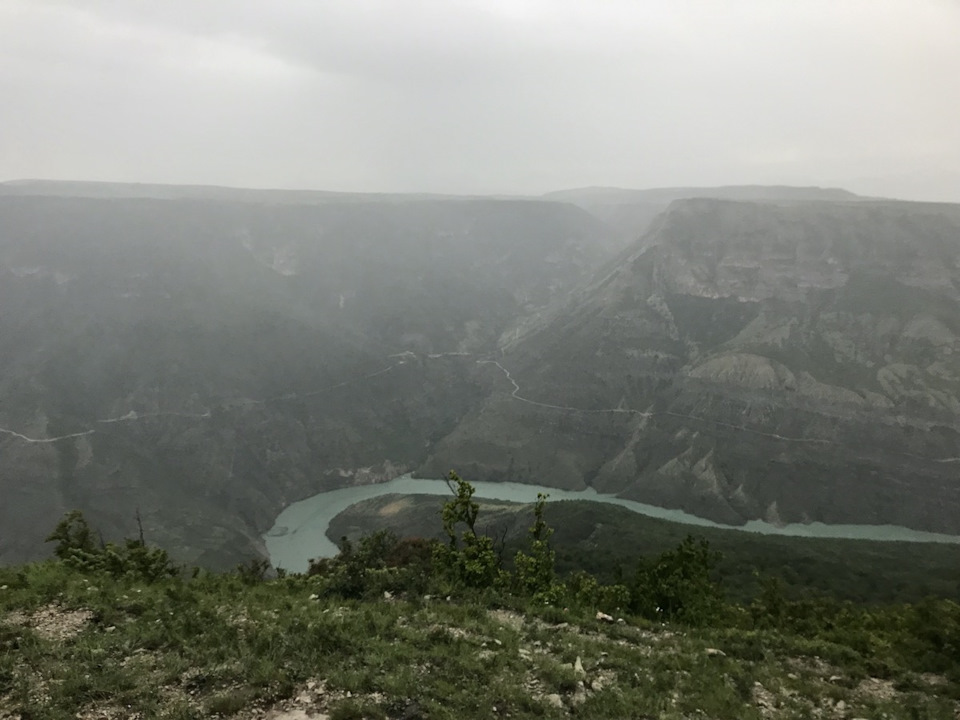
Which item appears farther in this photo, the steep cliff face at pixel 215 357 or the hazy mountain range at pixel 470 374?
the hazy mountain range at pixel 470 374

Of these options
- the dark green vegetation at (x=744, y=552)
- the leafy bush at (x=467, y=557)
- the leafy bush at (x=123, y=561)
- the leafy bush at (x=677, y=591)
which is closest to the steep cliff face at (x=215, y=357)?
the dark green vegetation at (x=744, y=552)

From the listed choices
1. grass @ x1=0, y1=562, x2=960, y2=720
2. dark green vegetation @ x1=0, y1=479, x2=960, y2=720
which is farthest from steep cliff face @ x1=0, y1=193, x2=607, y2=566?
grass @ x1=0, y1=562, x2=960, y2=720

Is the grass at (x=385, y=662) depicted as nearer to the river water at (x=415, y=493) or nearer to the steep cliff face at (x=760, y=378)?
the river water at (x=415, y=493)

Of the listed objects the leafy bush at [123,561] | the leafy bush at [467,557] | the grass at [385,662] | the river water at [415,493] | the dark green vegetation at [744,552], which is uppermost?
the grass at [385,662]

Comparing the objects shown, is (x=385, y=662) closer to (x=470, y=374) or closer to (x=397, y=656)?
(x=397, y=656)

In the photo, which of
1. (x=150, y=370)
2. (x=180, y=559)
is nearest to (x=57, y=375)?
(x=150, y=370)

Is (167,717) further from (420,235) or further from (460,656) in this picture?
(420,235)

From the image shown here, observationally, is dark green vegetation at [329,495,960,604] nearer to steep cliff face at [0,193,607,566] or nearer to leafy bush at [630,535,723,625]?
leafy bush at [630,535,723,625]
